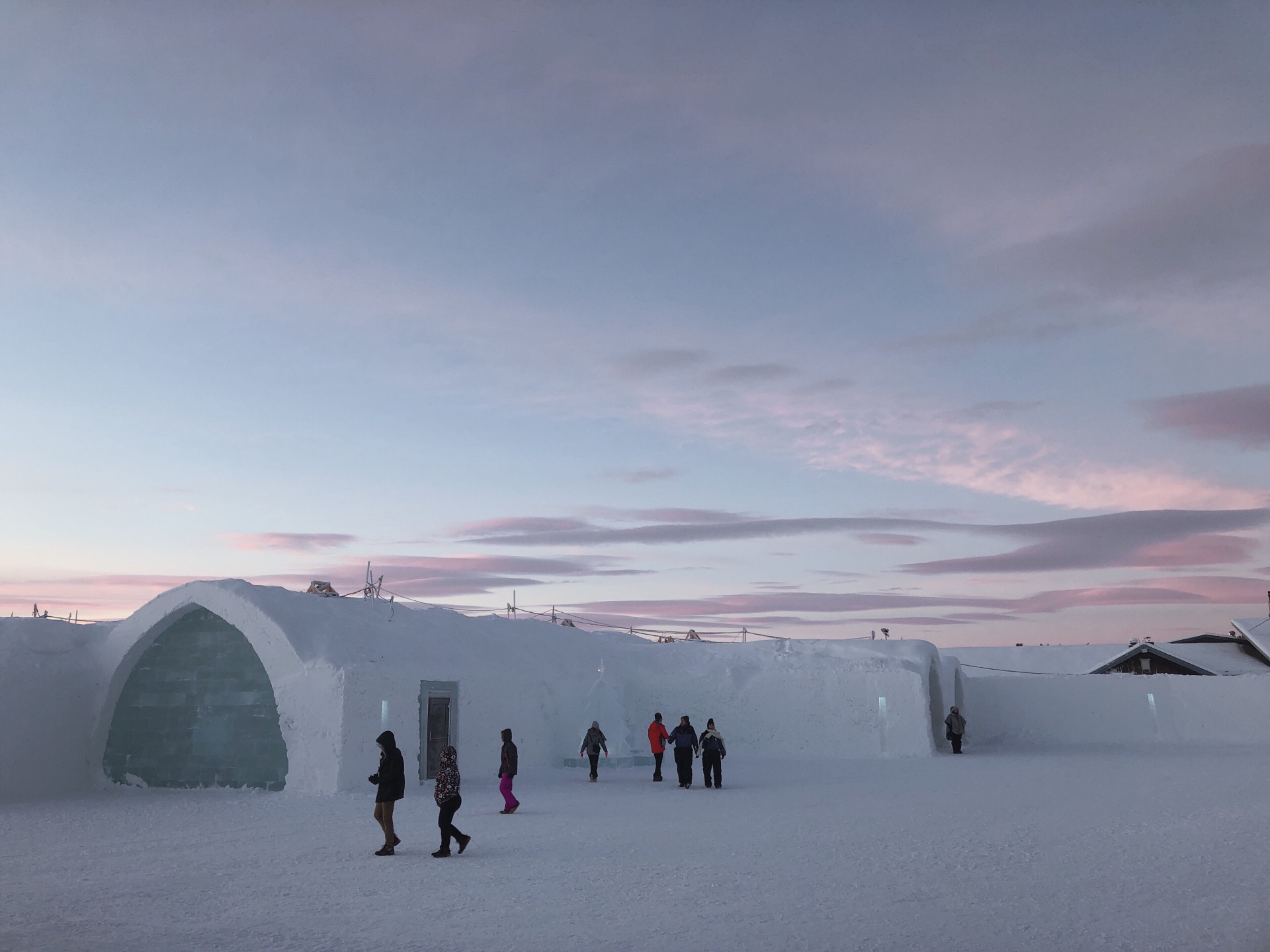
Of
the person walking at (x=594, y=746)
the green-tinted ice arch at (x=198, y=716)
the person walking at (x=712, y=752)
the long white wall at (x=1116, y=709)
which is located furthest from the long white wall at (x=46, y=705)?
the long white wall at (x=1116, y=709)

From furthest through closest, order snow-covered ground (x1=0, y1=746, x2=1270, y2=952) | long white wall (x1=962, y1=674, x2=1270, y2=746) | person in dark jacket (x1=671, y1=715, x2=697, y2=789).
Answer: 1. long white wall (x1=962, y1=674, x2=1270, y2=746)
2. person in dark jacket (x1=671, y1=715, x2=697, y2=789)
3. snow-covered ground (x1=0, y1=746, x2=1270, y2=952)

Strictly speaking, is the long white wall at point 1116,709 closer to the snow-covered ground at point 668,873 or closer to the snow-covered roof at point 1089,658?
the snow-covered roof at point 1089,658

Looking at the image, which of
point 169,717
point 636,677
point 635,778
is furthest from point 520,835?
point 636,677

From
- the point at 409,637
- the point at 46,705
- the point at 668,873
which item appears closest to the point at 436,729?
the point at 409,637

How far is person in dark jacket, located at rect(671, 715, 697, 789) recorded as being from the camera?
17828mm

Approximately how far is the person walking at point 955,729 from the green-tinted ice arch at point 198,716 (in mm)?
17179

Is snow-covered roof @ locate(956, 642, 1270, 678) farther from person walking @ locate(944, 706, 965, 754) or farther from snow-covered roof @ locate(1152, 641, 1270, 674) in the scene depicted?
person walking @ locate(944, 706, 965, 754)

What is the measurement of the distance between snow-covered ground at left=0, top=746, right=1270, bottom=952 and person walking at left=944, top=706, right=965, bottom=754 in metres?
10.1

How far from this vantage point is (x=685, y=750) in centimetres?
1786

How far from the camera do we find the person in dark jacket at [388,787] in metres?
10.9

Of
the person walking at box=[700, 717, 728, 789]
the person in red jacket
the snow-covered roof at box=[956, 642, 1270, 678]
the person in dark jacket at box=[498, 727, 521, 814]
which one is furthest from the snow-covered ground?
the snow-covered roof at box=[956, 642, 1270, 678]

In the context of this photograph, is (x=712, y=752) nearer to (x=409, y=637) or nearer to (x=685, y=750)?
(x=685, y=750)

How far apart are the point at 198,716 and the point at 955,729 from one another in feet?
60.8

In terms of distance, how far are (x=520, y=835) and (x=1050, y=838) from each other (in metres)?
6.06
